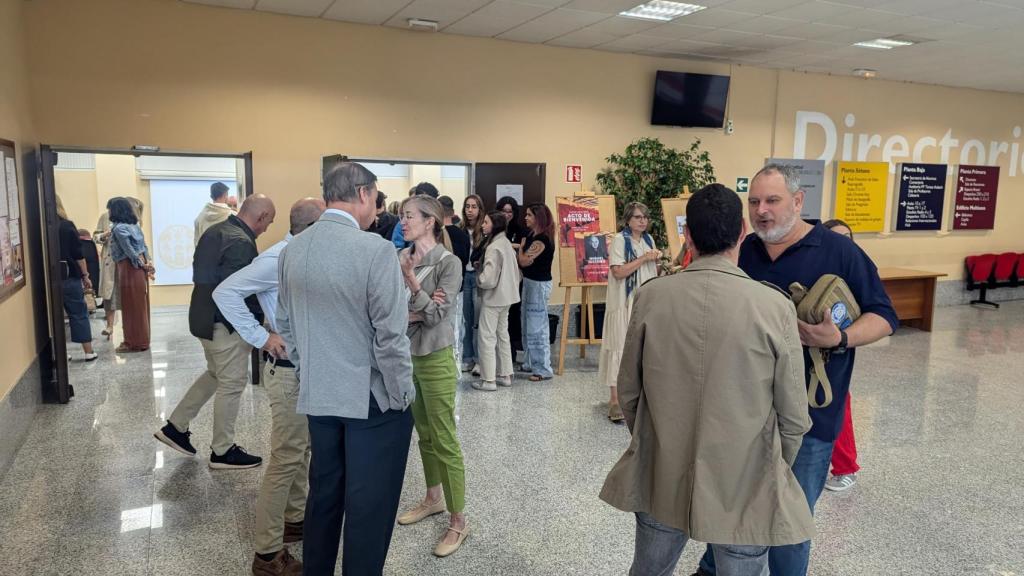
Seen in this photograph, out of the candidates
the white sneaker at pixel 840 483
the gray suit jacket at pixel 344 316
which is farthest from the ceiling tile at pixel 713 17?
the gray suit jacket at pixel 344 316

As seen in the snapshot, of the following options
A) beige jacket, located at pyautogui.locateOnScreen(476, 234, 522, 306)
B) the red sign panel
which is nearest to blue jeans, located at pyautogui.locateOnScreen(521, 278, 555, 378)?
beige jacket, located at pyautogui.locateOnScreen(476, 234, 522, 306)

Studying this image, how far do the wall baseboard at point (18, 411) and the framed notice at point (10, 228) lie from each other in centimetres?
63

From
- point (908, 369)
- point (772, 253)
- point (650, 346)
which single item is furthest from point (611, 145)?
point (650, 346)

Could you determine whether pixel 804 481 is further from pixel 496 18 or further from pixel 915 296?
pixel 915 296

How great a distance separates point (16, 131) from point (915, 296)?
962 cm

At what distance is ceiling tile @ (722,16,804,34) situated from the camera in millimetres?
6239

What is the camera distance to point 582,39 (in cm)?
707

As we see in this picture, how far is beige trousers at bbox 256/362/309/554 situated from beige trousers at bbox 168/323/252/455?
101 centimetres

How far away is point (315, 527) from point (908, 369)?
624 centimetres

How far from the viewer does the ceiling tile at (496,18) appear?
584 cm

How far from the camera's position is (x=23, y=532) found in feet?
10.3

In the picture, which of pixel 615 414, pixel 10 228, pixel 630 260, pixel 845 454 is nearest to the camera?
pixel 845 454

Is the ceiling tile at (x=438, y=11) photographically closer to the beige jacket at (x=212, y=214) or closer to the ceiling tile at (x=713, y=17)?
the ceiling tile at (x=713, y=17)

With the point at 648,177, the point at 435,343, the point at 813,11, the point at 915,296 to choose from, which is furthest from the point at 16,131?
the point at 915,296
